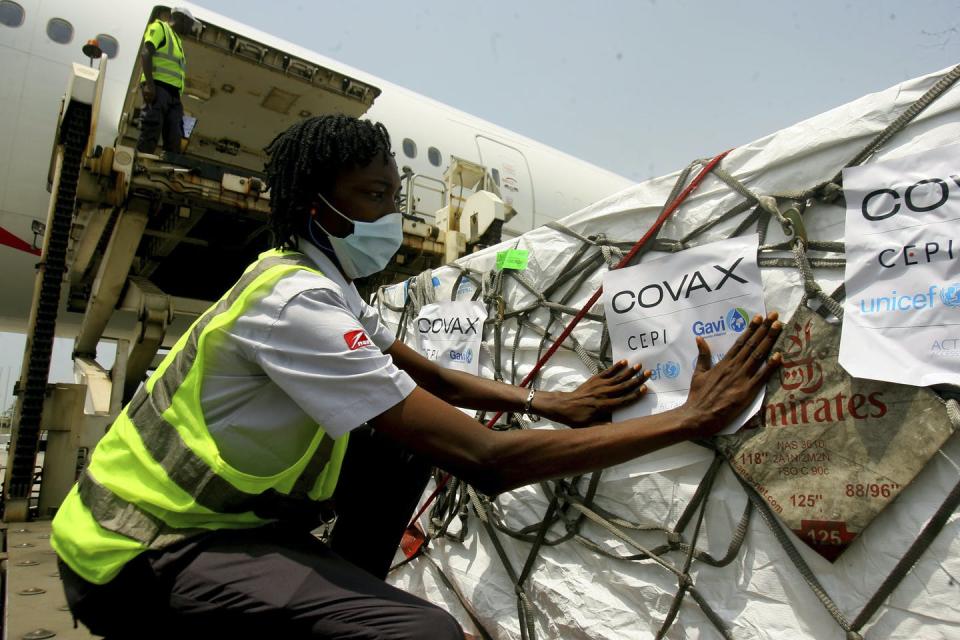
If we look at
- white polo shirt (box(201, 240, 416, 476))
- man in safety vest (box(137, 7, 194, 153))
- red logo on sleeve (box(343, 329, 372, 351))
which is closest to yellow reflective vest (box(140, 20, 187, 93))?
man in safety vest (box(137, 7, 194, 153))

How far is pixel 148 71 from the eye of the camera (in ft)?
12.3

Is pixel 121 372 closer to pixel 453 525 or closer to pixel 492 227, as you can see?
pixel 492 227

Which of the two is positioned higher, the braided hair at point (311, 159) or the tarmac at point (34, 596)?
the braided hair at point (311, 159)

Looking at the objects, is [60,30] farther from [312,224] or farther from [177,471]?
[177,471]

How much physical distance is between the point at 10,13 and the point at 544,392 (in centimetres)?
582

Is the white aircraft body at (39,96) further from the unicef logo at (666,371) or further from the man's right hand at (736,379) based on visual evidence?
the man's right hand at (736,379)

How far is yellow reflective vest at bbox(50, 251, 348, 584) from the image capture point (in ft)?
3.34

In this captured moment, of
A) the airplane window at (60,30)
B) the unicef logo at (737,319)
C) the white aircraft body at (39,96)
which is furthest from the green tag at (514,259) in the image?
the airplane window at (60,30)

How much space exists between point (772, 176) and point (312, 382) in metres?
0.94

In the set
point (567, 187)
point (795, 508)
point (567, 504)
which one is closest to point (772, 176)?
point (795, 508)

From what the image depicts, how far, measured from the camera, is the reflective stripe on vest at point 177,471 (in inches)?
40.1

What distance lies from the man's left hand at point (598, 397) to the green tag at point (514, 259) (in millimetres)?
439

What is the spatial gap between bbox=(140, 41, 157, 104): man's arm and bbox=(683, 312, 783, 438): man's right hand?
148 inches

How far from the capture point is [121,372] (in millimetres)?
3803
